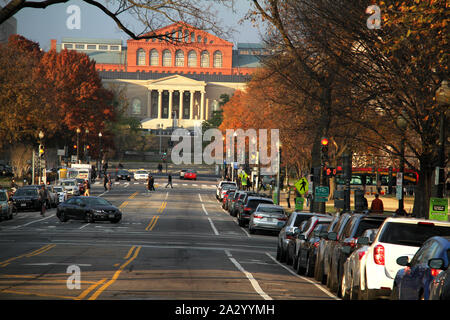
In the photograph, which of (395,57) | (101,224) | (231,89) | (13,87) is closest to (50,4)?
(395,57)

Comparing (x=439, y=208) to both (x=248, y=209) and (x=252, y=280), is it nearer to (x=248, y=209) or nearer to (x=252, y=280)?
(x=252, y=280)

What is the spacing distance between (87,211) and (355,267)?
28533 millimetres

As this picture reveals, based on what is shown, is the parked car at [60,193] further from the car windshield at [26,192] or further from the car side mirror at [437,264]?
the car side mirror at [437,264]

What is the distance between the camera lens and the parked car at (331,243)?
18062 millimetres

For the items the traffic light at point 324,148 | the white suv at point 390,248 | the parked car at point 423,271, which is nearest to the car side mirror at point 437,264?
the parked car at point 423,271

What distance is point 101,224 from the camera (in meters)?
41.3

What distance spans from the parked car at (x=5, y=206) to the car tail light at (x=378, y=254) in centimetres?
3139

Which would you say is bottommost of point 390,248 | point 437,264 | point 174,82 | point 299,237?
point 299,237

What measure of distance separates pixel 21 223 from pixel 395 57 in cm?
2206

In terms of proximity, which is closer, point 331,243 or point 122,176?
point 331,243

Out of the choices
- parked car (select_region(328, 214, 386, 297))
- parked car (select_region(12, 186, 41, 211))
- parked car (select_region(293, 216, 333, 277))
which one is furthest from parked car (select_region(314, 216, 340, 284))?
parked car (select_region(12, 186, 41, 211))

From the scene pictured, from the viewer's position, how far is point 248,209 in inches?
1773

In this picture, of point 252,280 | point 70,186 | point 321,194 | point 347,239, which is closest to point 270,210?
point 321,194
